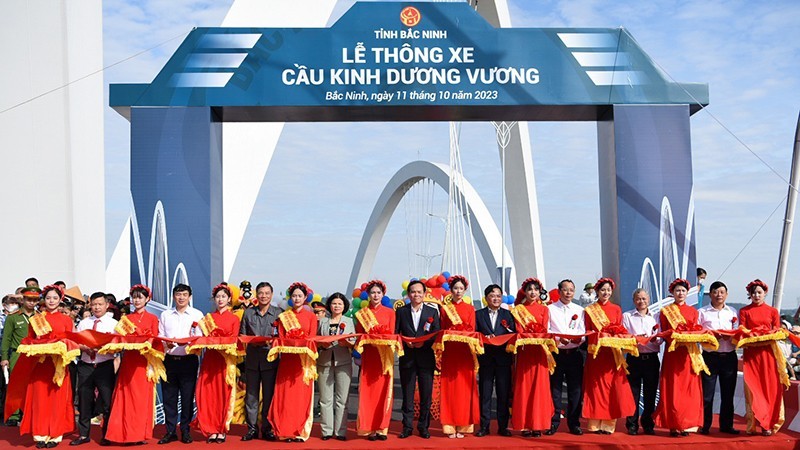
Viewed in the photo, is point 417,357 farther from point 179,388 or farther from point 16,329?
point 16,329

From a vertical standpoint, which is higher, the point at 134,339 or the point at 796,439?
the point at 134,339

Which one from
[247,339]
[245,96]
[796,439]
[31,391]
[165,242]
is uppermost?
[245,96]

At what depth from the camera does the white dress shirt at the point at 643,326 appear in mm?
6387

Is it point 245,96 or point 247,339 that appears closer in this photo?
point 247,339

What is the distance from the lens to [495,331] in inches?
245

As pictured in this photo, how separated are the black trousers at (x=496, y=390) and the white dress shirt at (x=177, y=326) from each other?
242 centimetres

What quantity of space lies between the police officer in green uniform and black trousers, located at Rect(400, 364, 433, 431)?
3.59 m

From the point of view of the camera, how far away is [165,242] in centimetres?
793

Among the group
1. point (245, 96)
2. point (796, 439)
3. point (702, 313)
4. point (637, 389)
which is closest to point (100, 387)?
point (245, 96)

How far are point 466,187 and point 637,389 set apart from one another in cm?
1962

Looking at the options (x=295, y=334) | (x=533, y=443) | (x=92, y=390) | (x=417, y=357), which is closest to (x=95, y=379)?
(x=92, y=390)

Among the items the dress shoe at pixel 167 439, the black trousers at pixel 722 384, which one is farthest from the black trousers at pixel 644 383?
the dress shoe at pixel 167 439

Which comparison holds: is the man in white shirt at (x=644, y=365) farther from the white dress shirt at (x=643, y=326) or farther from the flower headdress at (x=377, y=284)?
the flower headdress at (x=377, y=284)

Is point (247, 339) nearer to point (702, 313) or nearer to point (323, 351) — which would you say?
point (323, 351)
